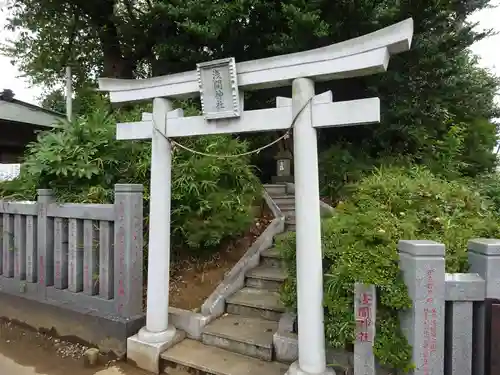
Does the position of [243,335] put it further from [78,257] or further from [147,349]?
[78,257]

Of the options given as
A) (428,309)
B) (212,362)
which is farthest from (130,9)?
(428,309)

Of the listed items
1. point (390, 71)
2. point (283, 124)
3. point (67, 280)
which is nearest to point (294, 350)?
point (283, 124)

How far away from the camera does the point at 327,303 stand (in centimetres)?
280

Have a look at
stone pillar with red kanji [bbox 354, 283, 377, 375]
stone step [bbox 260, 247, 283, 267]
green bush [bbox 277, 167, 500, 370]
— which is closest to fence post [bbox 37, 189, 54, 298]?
stone step [bbox 260, 247, 283, 267]

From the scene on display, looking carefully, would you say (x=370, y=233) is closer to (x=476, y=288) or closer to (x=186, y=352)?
(x=476, y=288)

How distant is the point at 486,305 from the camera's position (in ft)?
7.74

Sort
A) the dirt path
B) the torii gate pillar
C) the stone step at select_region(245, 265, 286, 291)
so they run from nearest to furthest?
1. the torii gate pillar
2. the dirt path
3. the stone step at select_region(245, 265, 286, 291)

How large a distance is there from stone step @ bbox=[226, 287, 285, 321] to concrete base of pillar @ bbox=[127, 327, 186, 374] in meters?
0.73

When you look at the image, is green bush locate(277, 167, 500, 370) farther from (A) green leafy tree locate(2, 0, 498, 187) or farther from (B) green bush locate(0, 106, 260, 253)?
(A) green leafy tree locate(2, 0, 498, 187)

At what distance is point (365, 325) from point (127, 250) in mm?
2562

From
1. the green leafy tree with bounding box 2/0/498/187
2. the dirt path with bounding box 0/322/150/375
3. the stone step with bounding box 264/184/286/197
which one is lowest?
the dirt path with bounding box 0/322/150/375

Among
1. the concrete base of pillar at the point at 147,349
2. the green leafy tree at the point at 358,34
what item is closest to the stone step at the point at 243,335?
the concrete base of pillar at the point at 147,349

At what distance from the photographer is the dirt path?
3.60 meters

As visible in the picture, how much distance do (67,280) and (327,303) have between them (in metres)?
3.41
